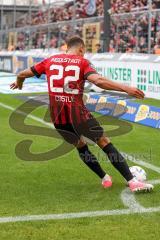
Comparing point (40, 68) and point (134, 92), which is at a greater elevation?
point (40, 68)

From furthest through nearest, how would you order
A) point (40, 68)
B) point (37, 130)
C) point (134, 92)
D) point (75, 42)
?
point (37, 130) < point (40, 68) < point (75, 42) < point (134, 92)

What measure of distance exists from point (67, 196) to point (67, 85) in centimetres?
130

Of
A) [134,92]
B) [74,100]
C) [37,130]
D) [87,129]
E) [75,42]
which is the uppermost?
[75,42]

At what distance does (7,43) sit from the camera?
39.0m

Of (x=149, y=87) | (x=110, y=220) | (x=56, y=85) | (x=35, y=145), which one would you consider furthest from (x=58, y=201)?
(x=149, y=87)

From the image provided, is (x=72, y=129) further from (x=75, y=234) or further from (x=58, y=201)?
(x=75, y=234)

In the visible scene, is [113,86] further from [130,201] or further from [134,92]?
[130,201]

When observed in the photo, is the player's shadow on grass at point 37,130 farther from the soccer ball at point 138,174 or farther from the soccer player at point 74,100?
the soccer player at point 74,100

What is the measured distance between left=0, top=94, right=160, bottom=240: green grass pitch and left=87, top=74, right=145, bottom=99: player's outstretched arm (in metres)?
1.24

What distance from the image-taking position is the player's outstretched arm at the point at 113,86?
18.9 feet

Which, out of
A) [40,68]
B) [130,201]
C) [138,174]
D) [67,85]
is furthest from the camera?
[138,174]

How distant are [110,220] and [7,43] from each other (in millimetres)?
34663

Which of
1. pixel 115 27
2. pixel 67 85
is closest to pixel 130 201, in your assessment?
pixel 67 85

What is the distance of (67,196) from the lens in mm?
6359
